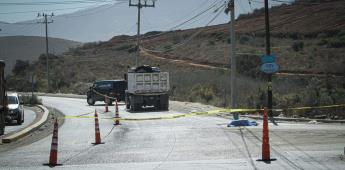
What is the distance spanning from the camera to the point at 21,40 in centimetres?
19262

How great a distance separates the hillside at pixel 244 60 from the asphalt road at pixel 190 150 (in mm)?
9428

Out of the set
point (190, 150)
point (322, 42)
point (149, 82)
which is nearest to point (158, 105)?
point (149, 82)

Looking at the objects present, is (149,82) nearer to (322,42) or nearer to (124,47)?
(322,42)

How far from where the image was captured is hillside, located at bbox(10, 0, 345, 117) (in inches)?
1619

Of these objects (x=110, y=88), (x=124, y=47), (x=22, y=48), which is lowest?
(x=110, y=88)

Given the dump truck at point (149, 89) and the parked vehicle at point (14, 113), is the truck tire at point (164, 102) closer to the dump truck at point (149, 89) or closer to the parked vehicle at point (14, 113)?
the dump truck at point (149, 89)

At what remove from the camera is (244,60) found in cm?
6494

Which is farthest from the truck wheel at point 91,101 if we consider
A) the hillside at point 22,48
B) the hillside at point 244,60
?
the hillside at point 22,48

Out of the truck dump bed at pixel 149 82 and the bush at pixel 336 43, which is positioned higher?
the bush at pixel 336 43

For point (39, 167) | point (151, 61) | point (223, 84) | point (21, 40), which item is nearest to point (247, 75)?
point (223, 84)

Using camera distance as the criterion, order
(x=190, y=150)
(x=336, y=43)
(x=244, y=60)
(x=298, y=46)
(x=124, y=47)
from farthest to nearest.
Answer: (x=124, y=47) < (x=298, y=46) < (x=336, y=43) < (x=244, y=60) < (x=190, y=150)

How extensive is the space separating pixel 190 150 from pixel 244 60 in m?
50.5

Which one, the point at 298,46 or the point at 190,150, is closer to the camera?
the point at 190,150

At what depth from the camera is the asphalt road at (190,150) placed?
41.1 ft
